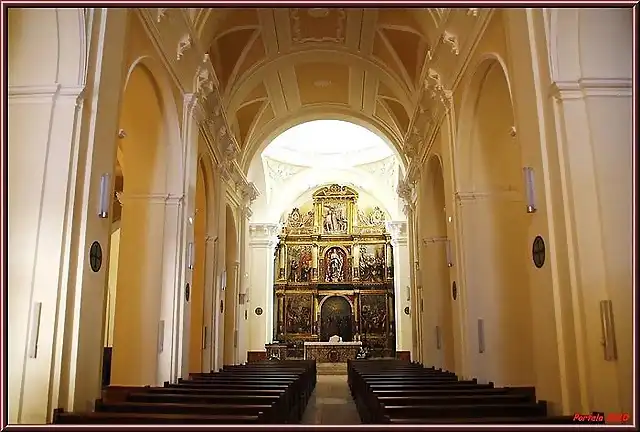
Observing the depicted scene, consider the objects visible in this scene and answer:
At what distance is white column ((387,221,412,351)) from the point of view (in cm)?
2065

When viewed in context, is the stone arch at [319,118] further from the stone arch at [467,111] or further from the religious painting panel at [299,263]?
the religious painting panel at [299,263]

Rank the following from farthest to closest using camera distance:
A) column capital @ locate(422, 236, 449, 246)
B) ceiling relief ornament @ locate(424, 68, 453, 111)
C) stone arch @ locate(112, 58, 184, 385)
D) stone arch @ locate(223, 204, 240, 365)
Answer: stone arch @ locate(223, 204, 240, 365)
column capital @ locate(422, 236, 449, 246)
ceiling relief ornament @ locate(424, 68, 453, 111)
stone arch @ locate(112, 58, 184, 385)

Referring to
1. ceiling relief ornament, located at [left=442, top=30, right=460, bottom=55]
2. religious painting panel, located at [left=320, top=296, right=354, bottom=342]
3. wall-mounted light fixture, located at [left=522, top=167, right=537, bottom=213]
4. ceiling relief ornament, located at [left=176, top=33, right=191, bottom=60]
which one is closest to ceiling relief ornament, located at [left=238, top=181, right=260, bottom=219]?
ceiling relief ornament, located at [left=176, top=33, right=191, bottom=60]

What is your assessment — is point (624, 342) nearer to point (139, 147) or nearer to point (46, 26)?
point (46, 26)

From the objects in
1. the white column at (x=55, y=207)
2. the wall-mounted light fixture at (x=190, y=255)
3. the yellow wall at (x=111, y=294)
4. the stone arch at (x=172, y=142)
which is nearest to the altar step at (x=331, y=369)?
the yellow wall at (x=111, y=294)

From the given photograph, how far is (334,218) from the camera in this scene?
2431 cm

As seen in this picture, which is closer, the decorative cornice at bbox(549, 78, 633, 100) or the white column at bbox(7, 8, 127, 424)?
the white column at bbox(7, 8, 127, 424)

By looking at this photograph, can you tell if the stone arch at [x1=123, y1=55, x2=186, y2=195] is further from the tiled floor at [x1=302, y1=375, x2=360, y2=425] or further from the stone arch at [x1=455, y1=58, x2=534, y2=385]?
the stone arch at [x1=455, y1=58, x2=534, y2=385]

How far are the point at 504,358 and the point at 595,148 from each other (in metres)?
3.95

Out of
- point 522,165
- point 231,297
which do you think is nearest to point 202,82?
point 522,165

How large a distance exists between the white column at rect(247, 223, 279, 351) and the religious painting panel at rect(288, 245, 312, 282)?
5.71 ft

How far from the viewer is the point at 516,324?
7.90 m

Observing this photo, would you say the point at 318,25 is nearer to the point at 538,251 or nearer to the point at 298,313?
the point at 538,251

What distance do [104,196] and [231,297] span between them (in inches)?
348
